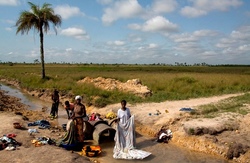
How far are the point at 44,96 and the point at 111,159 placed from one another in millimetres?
14996

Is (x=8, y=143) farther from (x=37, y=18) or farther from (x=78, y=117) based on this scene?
(x=37, y=18)

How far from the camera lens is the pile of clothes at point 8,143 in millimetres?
8172

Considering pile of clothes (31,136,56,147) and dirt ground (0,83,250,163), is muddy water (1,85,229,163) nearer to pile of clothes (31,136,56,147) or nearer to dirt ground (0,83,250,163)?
dirt ground (0,83,250,163)

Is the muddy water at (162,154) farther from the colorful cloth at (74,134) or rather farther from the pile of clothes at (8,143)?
the pile of clothes at (8,143)

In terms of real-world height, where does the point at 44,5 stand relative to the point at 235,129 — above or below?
above

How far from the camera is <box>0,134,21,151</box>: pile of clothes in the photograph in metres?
8.17

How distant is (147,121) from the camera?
12141 mm

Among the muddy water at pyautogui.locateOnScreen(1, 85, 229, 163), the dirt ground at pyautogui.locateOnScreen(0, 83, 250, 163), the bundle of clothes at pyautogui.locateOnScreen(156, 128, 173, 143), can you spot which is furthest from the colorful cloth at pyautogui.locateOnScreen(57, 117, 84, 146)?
the bundle of clothes at pyautogui.locateOnScreen(156, 128, 173, 143)

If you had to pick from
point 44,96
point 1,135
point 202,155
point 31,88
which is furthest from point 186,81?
point 1,135

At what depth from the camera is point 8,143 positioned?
332 inches

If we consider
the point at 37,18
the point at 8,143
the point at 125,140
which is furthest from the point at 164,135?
the point at 37,18

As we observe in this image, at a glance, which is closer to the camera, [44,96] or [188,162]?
[188,162]

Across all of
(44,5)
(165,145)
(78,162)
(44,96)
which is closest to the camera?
(78,162)

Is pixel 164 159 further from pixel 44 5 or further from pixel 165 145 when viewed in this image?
pixel 44 5
